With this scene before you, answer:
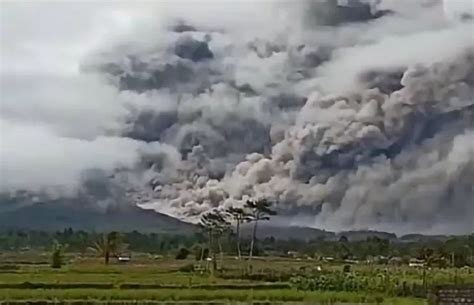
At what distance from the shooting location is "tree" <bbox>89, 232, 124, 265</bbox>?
115ft

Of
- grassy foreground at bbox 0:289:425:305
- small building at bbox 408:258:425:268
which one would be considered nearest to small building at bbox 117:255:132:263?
small building at bbox 408:258:425:268

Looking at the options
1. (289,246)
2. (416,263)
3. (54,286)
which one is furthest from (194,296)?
(289,246)

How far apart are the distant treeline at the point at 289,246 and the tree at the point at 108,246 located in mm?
1226

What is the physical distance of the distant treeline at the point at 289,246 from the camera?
35.4m

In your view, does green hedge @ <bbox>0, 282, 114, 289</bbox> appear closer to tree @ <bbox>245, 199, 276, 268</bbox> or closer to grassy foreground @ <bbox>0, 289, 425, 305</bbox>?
grassy foreground @ <bbox>0, 289, 425, 305</bbox>

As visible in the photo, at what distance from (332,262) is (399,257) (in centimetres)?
293

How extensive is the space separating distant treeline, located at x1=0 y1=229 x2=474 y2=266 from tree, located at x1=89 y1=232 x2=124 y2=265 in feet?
4.02

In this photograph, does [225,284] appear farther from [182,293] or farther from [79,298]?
[79,298]

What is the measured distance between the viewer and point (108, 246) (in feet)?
117

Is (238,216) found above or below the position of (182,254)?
above

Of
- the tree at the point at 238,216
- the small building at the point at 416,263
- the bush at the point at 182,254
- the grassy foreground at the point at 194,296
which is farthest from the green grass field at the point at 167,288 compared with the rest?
the tree at the point at 238,216

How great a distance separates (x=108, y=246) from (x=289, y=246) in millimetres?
13081

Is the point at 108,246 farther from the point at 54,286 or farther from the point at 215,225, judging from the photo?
the point at 54,286

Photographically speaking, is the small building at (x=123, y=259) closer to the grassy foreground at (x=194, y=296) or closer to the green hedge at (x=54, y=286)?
the green hedge at (x=54, y=286)
